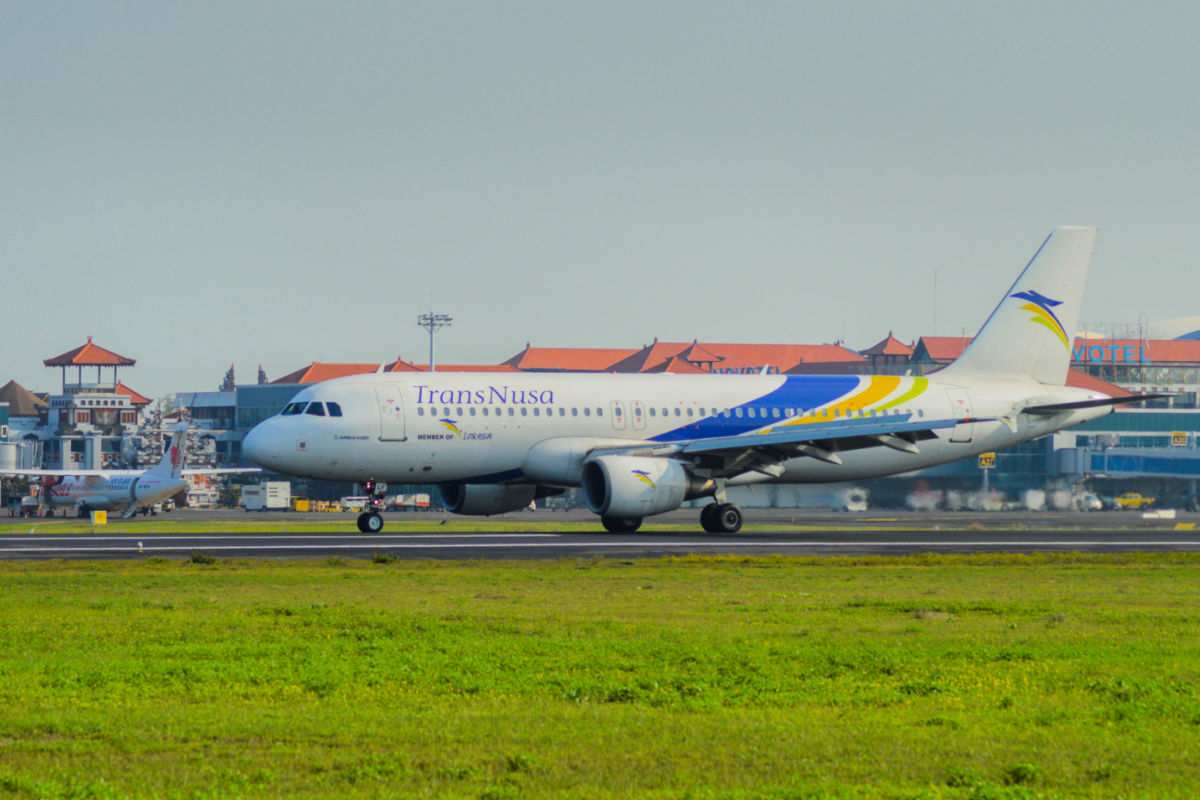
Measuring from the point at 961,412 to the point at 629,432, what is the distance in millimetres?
12584

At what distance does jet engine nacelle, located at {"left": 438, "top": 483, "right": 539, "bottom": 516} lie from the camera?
44.9 meters

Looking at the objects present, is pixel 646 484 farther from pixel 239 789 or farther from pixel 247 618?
pixel 239 789

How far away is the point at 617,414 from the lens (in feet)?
148

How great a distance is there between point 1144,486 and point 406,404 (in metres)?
65.8

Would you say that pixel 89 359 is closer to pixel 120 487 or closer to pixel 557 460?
pixel 120 487

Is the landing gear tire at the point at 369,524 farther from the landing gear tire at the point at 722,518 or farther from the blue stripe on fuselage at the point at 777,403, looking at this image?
the landing gear tire at the point at 722,518

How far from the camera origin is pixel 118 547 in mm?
37062

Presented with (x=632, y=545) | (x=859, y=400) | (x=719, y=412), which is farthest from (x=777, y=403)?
(x=632, y=545)

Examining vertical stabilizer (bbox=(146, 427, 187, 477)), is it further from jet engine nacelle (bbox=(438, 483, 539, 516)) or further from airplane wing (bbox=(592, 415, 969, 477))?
airplane wing (bbox=(592, 415, 969, 477))

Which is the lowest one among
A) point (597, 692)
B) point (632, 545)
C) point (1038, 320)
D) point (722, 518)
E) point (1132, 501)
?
point (1132, 501)

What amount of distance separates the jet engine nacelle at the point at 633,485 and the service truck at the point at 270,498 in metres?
91.7

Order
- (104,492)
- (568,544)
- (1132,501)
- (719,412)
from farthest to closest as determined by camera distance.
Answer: (104,492), (1132,501), (719,412), (568,544)

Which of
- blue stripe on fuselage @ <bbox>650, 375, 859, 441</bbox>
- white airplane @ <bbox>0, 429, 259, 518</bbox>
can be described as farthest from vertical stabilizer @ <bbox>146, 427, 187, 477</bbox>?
blue stripe on fuselage @ <bbox>650, 375, 859, 441</bbox>

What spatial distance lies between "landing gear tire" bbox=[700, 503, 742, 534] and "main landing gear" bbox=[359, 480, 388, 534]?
10012 millimetres
